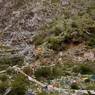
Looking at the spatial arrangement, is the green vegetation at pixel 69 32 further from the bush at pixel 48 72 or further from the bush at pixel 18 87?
the bush at pixel 18 87

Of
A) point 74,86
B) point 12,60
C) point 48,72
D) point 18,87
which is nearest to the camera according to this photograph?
point 18,87

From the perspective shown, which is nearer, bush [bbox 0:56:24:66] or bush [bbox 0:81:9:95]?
bush [bbox 0:81:9:95]

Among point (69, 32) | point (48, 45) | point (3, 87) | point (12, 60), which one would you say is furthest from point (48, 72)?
point (69, 32)

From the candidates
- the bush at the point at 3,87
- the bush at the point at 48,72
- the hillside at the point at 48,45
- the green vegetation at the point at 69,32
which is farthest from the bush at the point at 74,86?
the green vegetation at the point at 69,32

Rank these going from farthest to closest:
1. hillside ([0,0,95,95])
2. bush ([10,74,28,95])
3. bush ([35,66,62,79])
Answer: bush ([35,66,62,79])
hillside ([0,0,95,95])
bush ([10,74,28,95])

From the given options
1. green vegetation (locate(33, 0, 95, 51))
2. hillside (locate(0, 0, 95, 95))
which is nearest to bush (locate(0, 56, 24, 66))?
hillside (locate(0, 0, 95, 95))

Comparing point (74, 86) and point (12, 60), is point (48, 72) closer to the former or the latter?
point (74, 86)

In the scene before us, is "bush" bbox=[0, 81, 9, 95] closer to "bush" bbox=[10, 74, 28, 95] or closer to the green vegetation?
"bush" bbox=[10, 74, 28, 95]

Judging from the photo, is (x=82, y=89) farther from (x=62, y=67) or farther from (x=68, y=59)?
(x=68, y=59)
